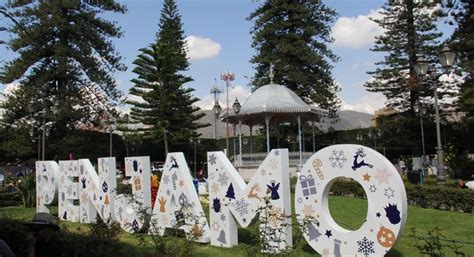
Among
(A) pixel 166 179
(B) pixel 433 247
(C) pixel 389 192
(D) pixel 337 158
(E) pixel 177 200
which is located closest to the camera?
(B) pixel 433 247

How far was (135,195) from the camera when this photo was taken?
7965 mm

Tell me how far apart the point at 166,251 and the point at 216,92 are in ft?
106

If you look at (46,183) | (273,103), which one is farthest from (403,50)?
(46,183)

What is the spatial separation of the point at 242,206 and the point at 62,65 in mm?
22548

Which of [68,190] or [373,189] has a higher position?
[373,189]

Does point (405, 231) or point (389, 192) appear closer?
point (389, 192)

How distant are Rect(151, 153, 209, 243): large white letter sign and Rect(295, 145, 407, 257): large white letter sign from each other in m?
1.71

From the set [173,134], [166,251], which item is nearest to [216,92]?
[173,134]

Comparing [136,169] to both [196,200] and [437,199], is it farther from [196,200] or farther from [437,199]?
[437,199]

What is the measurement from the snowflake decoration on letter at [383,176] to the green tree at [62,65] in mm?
22671

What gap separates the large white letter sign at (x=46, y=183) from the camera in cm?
1070

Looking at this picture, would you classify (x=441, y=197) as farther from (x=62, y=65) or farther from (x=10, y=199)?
(x=62, y=65)

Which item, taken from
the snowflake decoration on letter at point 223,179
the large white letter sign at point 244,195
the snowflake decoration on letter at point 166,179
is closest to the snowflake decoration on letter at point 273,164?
the large white letter sign at point 244,195

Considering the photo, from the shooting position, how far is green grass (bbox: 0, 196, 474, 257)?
260 inches
